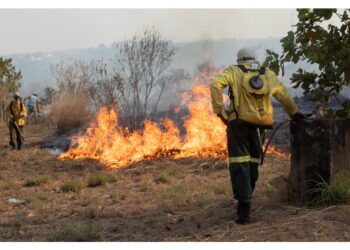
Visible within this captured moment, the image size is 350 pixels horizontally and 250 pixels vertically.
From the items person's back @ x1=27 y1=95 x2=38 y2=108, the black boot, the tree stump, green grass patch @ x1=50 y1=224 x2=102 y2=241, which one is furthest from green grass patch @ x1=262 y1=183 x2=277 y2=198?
person's back @ x1=27 y1=95 x2=38 y2=108

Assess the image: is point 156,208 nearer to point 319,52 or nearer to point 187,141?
point 319,52

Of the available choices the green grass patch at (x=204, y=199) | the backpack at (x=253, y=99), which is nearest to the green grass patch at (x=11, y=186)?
the green grass patch at (x=204, y=199)

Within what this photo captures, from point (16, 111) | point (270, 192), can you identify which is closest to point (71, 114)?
point (16, 111)

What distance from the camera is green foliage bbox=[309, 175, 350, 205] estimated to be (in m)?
4.52

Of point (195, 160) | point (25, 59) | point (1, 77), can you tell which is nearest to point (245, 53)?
point (195, 160)

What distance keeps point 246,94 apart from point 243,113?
0.19 metres

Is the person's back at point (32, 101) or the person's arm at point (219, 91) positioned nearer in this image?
the person's arm at point (219, 91)

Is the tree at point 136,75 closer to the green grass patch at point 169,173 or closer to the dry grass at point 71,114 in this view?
the green grass patch at point 169,173

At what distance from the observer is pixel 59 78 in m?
18.9

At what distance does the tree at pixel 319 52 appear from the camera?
498 centimetres

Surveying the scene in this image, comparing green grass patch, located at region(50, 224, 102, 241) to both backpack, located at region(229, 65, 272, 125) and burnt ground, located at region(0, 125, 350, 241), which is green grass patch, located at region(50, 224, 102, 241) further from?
backpack, located at region(229, 65, 272, 125)

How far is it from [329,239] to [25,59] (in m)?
200

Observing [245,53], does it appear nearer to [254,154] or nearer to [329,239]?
[254,154]

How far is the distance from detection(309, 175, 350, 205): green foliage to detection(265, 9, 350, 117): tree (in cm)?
121
